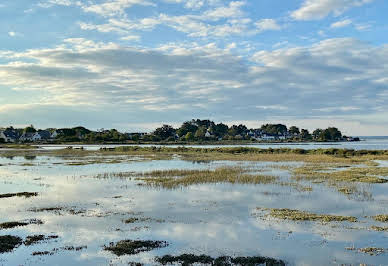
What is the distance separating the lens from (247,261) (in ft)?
41.8

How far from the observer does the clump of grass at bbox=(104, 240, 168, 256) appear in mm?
13883

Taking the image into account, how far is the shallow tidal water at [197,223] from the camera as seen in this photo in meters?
13.6

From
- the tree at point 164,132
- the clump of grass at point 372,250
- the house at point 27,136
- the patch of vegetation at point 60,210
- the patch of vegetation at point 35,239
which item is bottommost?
the patch of vegetation at point 35,239

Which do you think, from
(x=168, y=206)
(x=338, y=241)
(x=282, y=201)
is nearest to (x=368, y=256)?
(x=338, y=241)

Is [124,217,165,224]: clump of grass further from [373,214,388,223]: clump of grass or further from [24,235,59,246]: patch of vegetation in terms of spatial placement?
[373,214,388,223]: clump of grass

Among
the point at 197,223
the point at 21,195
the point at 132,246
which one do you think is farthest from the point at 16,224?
the point at 21,195

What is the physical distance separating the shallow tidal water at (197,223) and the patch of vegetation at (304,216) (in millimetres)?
584

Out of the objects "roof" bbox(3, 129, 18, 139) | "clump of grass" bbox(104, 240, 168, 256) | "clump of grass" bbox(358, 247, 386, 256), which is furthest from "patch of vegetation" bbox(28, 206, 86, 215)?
"roof" bbox(3, 129, 18, 139)

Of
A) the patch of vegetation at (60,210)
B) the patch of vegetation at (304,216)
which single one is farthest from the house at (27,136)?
the patch of vegetation at (304,216)

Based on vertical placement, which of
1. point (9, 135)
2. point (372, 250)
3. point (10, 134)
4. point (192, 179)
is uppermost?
point (10, 134)

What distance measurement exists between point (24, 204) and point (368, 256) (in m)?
20.3

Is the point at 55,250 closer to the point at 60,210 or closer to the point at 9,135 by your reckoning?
the point at 60,210

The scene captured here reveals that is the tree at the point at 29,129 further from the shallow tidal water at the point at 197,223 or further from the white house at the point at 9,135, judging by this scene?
the shallow tidal water at the point at 197,223

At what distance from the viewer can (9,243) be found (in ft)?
48.5
